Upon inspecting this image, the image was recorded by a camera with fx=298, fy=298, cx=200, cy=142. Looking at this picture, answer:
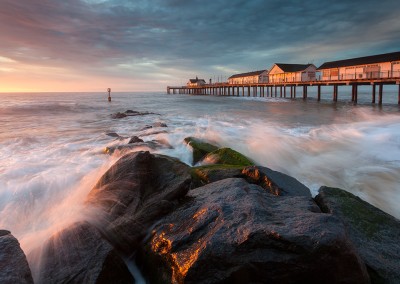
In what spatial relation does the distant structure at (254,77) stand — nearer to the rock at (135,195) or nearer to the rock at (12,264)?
the rock at (135,195)

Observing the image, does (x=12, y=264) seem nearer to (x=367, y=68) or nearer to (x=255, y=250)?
(x=255, y=250)

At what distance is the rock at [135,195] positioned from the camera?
4219 millimetres

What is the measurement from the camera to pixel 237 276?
116 inches

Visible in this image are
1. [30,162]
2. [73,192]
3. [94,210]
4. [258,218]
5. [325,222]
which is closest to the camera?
[325,222]

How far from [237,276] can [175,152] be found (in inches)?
311

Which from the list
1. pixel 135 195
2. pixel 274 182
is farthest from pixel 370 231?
pixel 135 195

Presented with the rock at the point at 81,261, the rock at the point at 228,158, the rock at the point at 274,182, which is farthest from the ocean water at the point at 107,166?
the rock at the point at 274,182

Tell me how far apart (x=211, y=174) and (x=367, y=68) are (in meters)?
37.8

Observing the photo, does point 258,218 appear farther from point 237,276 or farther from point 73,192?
point 73,192

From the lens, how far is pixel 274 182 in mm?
5441

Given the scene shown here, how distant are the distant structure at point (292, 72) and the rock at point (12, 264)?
52067 millimetres

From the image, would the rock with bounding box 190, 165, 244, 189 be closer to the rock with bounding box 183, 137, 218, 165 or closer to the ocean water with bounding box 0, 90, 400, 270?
the ocean water with bounding box 0, 90, 400, 270

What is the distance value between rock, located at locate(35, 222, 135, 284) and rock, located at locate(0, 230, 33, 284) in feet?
1.23

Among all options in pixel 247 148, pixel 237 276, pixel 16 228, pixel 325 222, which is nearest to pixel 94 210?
pixel 16 228
